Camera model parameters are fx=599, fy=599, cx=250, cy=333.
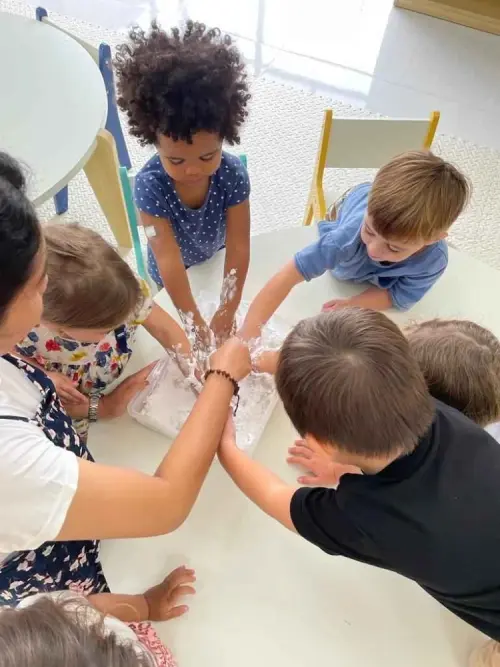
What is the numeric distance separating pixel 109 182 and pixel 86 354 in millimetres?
823

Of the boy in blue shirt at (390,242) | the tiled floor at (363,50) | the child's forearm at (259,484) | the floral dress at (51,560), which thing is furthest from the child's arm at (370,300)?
the tiled floor at (363,50)

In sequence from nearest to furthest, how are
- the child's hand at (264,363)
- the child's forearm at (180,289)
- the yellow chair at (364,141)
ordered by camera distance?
the child's hand at (264,363) < the child's forearm at (180,289) < the yellow chair at (364,141)

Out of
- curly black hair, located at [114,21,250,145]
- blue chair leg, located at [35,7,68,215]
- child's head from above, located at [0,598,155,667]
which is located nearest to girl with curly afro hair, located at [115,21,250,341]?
curly black hair, located at [114,21,250,145]

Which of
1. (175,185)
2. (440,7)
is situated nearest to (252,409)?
(175,185)

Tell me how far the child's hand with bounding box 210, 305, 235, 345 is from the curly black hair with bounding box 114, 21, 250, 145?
1.06 ft

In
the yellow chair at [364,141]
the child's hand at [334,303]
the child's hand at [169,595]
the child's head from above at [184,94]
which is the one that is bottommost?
the child's hand at [169,595]

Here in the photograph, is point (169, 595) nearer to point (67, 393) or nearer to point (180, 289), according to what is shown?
point (67, 393)

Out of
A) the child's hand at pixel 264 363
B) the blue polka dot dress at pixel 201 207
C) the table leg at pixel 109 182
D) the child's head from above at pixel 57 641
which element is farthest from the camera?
the table leg at pixel 109 182

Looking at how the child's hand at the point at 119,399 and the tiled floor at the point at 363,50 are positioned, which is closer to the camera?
the child's hand at the point at 119,399

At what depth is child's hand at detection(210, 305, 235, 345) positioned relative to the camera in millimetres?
1162

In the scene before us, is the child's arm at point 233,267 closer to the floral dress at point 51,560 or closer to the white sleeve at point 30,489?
the floral dress at point 51,560

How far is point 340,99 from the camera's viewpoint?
253 centimetres

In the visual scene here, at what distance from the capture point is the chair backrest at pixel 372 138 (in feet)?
4.79

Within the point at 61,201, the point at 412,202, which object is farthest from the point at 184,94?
the point at 61,201
